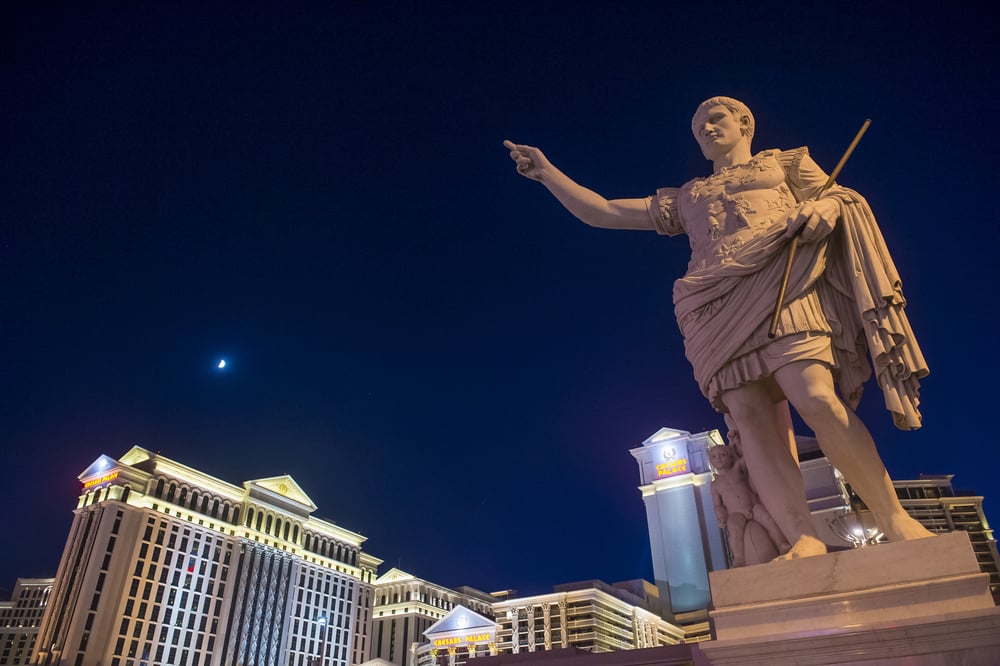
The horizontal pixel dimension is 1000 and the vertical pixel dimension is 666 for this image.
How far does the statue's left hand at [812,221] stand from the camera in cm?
376

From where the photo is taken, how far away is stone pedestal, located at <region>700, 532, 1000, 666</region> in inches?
109

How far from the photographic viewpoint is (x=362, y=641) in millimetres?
86812

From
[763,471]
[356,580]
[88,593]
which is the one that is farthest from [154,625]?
[763,471]

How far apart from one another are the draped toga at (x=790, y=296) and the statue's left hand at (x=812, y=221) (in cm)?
9

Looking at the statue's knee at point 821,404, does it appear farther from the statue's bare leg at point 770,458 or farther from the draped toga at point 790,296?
the statue's bare leg at point 770,458

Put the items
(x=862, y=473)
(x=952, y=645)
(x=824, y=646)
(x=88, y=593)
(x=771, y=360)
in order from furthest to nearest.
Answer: (x=88, y=593)
(x=771, y=360)
(x=862, y=473)
(x=824, y=646)
(x=952, y=645)

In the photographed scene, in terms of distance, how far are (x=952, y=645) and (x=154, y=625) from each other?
75.3m

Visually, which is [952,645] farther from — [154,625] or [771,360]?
[154,625]

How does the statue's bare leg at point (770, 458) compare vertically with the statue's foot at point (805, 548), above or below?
above

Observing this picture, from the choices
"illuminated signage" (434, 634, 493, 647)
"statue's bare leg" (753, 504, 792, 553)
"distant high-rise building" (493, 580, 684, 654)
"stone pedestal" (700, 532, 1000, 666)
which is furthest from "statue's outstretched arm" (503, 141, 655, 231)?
"illuminated signage" (434, 634, 493, 647)

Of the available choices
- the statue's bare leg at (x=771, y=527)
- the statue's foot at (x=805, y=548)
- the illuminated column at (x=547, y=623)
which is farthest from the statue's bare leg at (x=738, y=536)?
the illuminated column at (x=547, y=623)

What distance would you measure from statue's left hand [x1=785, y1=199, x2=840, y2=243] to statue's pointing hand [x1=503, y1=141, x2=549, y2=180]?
2046 mm

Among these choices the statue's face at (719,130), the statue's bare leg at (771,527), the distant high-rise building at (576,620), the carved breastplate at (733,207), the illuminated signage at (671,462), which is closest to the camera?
the statue's bare leg at (771,527)

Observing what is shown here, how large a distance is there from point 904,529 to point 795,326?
120 centimetres
